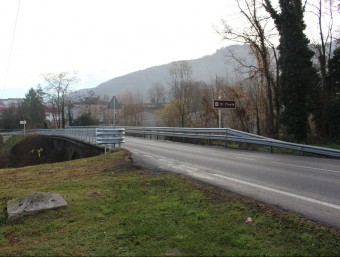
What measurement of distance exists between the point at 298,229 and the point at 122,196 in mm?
3609

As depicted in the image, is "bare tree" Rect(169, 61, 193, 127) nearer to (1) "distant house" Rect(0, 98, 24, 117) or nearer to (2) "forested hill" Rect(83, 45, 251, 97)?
(2) "forested hill" Rect(83, 45, 251, 97)

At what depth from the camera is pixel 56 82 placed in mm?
83812

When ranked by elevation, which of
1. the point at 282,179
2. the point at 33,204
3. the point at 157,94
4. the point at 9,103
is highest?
the point at 157,94

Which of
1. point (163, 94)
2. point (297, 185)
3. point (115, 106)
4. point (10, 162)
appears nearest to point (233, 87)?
point (115, 106)

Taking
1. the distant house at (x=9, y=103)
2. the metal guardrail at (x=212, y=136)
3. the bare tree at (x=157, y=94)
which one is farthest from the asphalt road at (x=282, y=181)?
the bare tree at (x=157, y=94)

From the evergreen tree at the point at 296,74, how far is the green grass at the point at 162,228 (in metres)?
17.8

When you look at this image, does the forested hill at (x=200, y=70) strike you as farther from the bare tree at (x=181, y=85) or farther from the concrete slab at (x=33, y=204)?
the concrete slab at (x=33, y=204)

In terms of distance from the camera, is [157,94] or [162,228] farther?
[157,94]

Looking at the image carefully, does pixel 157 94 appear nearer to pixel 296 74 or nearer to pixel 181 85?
pixel 181 85

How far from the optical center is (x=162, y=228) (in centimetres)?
524

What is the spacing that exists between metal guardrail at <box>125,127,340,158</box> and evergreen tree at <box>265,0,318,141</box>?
527 centimetres

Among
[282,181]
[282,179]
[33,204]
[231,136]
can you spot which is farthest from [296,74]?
[33,204]

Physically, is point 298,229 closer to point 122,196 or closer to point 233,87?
point 122,196

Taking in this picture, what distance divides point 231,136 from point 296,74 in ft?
23.3
